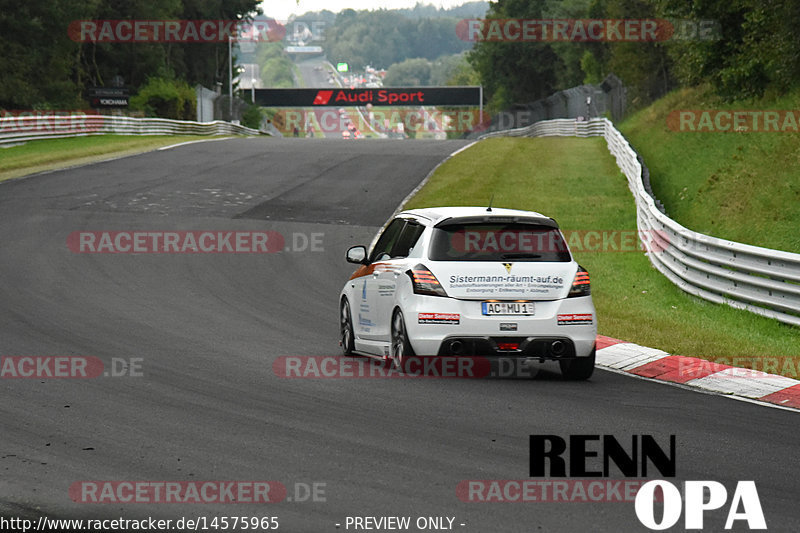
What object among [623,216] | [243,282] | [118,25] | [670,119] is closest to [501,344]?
[243,282]

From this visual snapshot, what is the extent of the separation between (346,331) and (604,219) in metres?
15.1

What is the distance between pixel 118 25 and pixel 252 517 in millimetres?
83842

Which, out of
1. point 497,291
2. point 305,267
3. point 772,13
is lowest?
point 305,267

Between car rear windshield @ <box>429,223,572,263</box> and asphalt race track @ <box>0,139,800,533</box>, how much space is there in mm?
1128

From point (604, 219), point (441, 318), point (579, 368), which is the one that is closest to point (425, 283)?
point (441, 318)

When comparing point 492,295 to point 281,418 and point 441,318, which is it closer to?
point 441,318

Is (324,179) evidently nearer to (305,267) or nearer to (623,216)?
(623,216)

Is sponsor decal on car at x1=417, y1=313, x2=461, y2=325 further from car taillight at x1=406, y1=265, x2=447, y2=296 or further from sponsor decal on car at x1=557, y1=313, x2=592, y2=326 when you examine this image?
sponsor decal on car at x1=557, y1=313, x2=592, y2=326

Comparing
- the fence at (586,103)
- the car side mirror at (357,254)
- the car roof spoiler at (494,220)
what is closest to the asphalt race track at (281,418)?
the car side mirror at (357,254)

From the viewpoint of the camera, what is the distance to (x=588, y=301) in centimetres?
1073

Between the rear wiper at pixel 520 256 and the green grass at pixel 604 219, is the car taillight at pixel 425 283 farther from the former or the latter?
the green grass at pixel 604 219

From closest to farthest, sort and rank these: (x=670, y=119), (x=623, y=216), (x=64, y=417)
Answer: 1. (x=64, y=417)
2. (x=623, y=216)
3. (x=670, y=119)

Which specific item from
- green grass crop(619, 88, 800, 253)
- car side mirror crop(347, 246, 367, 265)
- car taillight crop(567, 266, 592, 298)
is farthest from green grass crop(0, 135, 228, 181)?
car taillight crop(567, 266, 592, 298)

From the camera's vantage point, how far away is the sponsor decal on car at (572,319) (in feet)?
34.6
